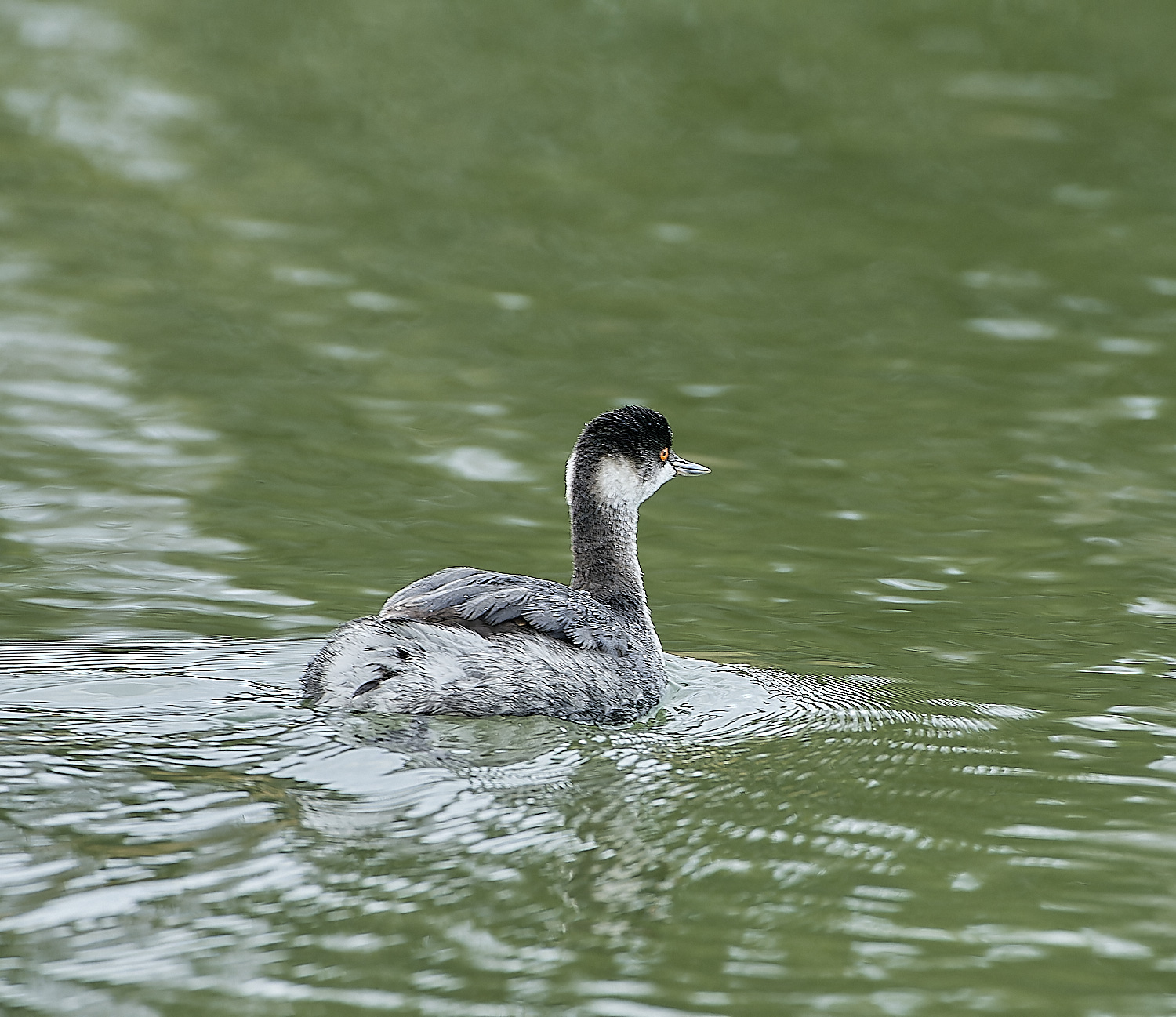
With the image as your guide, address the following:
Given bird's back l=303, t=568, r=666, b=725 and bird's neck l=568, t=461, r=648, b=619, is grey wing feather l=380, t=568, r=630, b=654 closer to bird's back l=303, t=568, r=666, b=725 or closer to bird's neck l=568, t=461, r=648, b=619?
bird's back l=303, t=568, r=666, b=725

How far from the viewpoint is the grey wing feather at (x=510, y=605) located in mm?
7492

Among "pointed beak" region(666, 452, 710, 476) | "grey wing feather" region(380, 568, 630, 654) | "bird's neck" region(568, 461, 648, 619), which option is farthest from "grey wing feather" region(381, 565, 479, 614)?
"pointed beak" region(666, 452, 710, 476)

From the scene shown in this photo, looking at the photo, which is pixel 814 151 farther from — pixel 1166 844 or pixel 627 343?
pixel 1166 844

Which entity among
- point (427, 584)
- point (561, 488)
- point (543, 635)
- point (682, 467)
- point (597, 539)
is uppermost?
point (561, 488)

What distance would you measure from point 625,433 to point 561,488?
2.44 m

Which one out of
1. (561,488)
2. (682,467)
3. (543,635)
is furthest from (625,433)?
(561,488)

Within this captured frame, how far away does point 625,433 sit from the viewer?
8633mm

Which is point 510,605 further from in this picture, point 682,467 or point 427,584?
point 682,467

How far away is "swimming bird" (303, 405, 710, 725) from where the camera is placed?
716cm

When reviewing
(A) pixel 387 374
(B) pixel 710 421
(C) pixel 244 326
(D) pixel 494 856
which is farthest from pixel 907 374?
(D) pixel 494 856

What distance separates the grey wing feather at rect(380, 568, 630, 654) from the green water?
0.50 meters

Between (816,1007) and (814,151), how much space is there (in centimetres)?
1349

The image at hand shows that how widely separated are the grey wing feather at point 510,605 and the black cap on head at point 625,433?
33.1 inches

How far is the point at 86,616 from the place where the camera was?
29.2 ft
